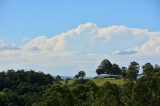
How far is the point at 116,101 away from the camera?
93125mm

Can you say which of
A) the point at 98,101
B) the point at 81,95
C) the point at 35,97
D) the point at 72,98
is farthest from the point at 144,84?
the point at 35,97

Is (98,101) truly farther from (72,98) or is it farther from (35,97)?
(35,97)

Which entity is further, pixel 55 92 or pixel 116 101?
pixel 55 92

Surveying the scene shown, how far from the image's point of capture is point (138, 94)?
9125 centimetres

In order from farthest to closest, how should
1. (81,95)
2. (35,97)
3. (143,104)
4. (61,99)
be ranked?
(35,97)
(81,95)
(61,99)
(143,104)

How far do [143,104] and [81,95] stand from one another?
2352cm

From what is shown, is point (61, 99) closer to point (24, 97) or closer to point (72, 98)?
point (72, 98)

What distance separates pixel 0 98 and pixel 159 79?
10508 cm

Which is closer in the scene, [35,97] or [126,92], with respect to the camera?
[126,92]

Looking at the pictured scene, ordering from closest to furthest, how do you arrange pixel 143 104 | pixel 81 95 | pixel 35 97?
pixel 143 104, pixel 81 95, pixel 35 97

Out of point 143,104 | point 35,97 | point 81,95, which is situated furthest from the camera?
point 35,97

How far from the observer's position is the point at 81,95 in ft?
366

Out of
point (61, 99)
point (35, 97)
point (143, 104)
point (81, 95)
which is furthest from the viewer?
point (35, 97)

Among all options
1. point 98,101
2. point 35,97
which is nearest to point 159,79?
point 98,101
